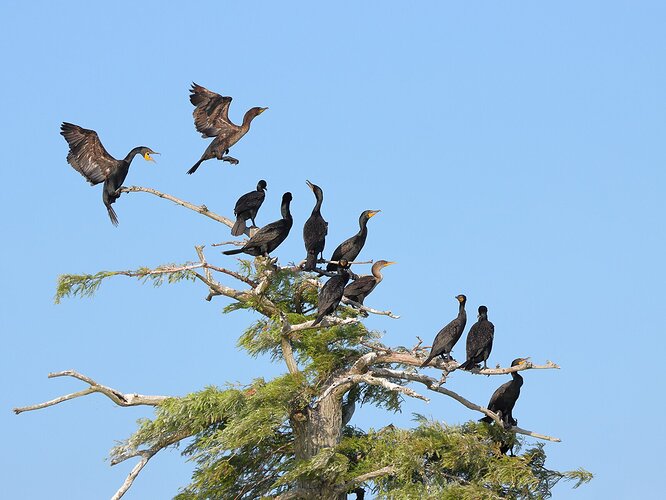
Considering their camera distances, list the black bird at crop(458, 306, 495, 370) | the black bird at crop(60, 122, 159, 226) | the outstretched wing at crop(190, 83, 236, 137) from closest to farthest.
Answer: the black bird at crop(458, 306, 495, 370) < the black bird at crop(60, 122, 159, 226) < the outstretched wing at crop(190, 83, 236, 137)

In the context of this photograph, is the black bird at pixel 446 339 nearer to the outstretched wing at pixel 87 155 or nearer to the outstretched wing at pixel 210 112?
the outstretched wing at pixel 210 112

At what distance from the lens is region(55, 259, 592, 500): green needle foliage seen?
43.5ft

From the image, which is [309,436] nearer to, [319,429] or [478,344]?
[319,429]

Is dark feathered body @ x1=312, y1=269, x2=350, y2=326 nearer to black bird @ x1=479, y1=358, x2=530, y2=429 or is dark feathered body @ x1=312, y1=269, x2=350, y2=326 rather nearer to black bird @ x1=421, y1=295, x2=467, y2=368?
black bird @ x1=421, y1=295, x2=467, y2=368

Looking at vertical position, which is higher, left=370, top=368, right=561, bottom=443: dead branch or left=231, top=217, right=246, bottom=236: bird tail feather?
left=231, top=217, right=246, bottom=236: bird tail feather

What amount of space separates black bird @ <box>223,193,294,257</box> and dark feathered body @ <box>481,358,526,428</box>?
130 inches

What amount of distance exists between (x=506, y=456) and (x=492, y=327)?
5.37 ft

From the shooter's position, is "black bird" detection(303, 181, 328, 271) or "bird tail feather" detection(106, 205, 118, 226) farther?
"bird tail feather" detection(106, 205, 118, 226)

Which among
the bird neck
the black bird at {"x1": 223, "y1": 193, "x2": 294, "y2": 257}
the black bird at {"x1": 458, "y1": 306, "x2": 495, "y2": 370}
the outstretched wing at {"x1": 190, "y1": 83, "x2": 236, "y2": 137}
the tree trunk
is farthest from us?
the outstretched wing at {"x1": 190, "y1": 83, "x2": 236, "y2": 137}

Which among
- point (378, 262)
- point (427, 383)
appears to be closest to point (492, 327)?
point (427, 383)

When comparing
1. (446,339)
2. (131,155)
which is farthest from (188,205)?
(446,339)

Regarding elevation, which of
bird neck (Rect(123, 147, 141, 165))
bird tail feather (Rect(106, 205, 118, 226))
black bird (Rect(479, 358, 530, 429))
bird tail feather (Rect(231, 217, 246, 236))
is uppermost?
bird neck (Rect(123, 147, 141, 165))

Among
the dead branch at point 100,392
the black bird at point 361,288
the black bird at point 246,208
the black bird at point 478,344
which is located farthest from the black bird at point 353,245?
the dead branch at point 100,392

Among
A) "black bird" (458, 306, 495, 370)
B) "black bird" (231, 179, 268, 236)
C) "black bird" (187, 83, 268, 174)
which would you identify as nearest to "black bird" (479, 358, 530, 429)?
"black bird" (458, 306, 495, 370)
